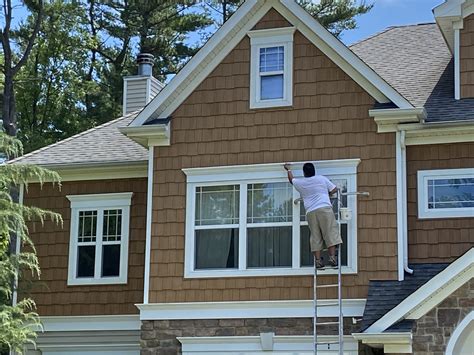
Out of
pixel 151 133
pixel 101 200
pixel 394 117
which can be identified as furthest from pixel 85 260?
pixel 394 117

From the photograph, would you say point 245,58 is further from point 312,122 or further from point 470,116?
point 470,116

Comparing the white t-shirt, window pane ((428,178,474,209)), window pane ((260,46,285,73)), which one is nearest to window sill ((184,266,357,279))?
the white t-shirt

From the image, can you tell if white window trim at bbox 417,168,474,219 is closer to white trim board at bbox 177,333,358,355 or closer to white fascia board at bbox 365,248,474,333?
white fascia board at bbox 365,248,474,333

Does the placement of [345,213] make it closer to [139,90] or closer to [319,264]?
[319,264]

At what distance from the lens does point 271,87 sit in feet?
51.2

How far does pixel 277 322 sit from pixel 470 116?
14.5ft

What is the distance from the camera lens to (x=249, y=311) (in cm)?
1484

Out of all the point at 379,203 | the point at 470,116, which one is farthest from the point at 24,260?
the point at 470,116

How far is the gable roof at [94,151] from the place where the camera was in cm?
1728

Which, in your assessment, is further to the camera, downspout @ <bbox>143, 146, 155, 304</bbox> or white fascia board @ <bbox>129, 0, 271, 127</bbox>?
white fascia board @ <bbox>129, 0, 271, 127</bbox>

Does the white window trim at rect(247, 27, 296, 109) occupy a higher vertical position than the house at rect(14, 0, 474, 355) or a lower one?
higher

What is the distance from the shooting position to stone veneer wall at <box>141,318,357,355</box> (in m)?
14.6

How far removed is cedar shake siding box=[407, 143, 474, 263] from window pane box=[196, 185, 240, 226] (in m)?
2.79

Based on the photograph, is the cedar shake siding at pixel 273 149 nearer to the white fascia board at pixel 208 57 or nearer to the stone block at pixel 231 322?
the white fascia board at pixel 208 57
